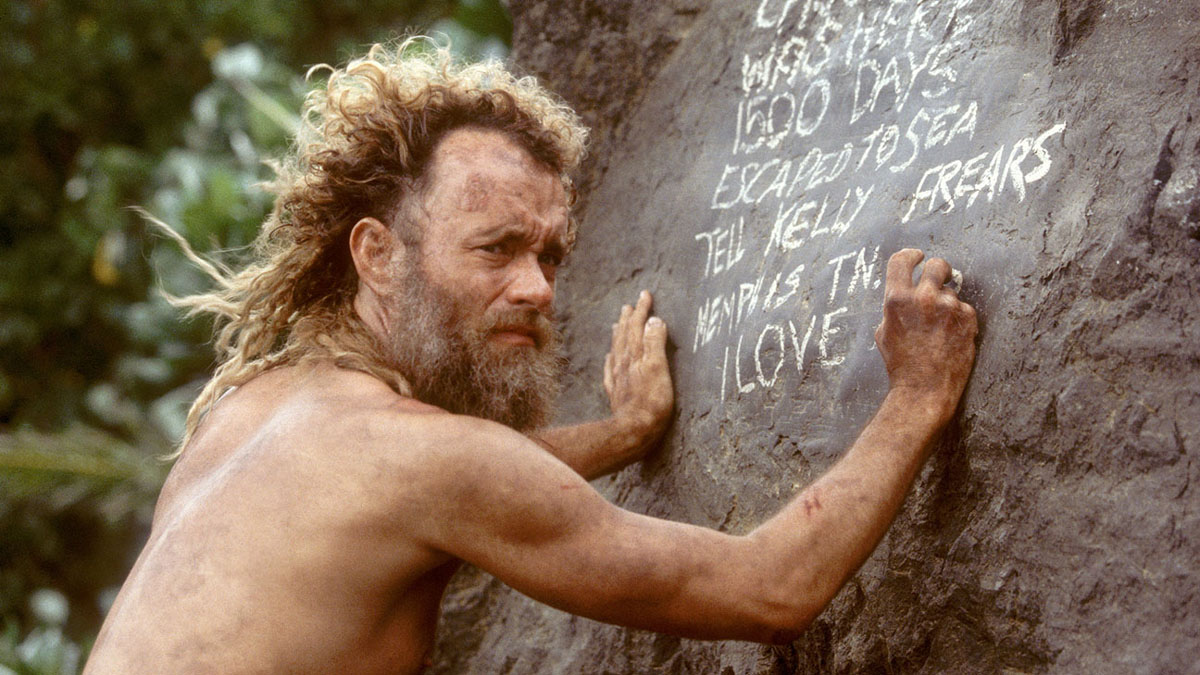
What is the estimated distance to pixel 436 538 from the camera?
198 centimetres

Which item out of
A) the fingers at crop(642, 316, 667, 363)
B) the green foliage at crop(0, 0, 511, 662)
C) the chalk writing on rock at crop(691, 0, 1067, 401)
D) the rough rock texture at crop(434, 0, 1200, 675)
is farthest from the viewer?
the green foliage at crop(0, 0, 511, 662)

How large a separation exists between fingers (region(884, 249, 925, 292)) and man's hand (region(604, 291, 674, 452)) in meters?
0.78

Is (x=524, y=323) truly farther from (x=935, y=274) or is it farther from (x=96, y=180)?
(x=96, y=180)

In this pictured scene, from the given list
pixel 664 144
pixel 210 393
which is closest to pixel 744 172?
pixel 664 144

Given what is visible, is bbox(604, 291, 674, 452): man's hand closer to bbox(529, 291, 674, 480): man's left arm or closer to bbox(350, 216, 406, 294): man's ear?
bbox(529, 291, 674, 480): man's left arm

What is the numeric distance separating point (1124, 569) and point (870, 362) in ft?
1.98

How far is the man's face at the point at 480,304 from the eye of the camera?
7.73ft

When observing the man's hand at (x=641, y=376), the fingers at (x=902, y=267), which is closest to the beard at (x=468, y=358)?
the man's hand at (x=641, y=376)

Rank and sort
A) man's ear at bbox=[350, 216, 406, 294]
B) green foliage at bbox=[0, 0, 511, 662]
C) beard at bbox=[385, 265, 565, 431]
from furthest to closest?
1. green foliage at bbox=[0, 0, 511, 662]
2. man's ear at bbox=[350, 216, 406, 294]
3. beard at bbox=[385, 265, 565, 431]

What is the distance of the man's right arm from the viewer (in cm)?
192

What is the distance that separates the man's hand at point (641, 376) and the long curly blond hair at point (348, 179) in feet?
1.17

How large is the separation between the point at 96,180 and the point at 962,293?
647cm

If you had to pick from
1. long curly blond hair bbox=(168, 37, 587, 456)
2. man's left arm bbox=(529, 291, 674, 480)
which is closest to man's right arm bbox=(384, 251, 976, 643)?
long curly blond hair bbox=(168, 37, 587, 456)

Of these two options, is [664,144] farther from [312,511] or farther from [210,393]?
[312,511]
